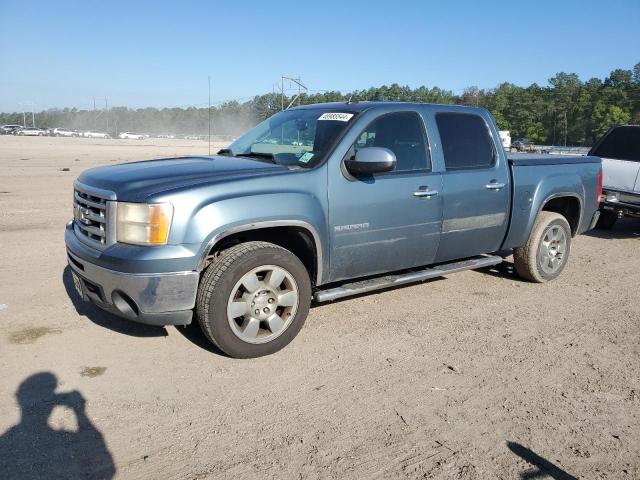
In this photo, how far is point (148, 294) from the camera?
3545 mm

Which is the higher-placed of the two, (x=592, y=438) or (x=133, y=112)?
(x=133, y=112)

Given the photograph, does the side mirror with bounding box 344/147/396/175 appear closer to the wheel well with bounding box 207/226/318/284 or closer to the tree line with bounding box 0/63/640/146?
the wheel well with bounding box 207/226/318/284

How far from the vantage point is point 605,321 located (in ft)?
16.5

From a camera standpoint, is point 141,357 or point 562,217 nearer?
point 141,357

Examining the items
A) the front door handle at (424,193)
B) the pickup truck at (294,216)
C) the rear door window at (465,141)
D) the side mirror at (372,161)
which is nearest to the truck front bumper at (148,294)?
the pickup truck at (294,216)

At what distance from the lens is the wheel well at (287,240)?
13.4ft

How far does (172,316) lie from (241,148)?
204cm

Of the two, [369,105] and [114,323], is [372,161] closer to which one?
[369,105]

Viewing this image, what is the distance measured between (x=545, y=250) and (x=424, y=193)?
2262 mm

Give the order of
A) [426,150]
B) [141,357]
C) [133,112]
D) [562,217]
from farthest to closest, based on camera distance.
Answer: [133,112], [562,217], [426,150], [141,357]

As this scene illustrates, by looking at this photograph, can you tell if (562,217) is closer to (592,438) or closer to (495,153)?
(495,153)

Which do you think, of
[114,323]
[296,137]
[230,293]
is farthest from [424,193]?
[114,323]

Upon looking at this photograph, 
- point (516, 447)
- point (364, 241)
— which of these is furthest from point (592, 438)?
point (364, 241)

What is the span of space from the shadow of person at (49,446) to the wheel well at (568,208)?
548cm
